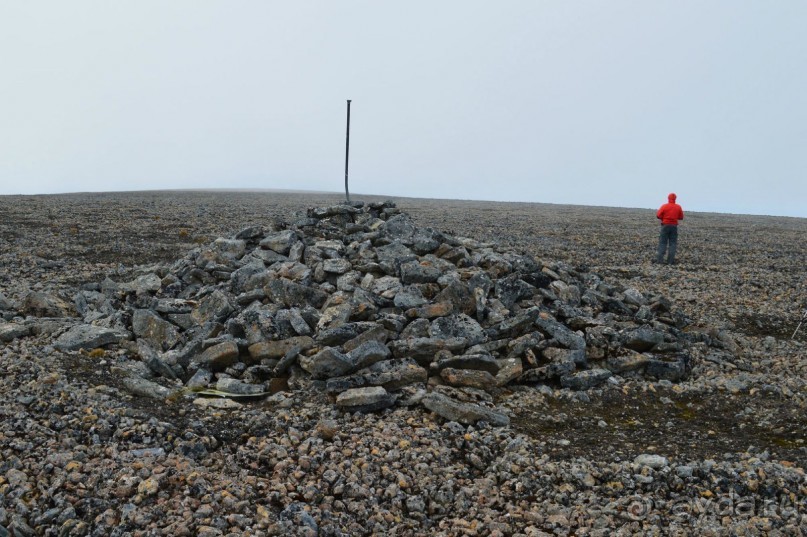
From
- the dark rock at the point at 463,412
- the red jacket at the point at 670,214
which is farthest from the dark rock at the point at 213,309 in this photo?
the red jacket at the point at 670,214

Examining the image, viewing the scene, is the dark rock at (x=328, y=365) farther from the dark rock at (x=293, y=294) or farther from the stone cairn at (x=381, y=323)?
the dark rock at (x=293, y=294)

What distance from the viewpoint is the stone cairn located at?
7.75 m

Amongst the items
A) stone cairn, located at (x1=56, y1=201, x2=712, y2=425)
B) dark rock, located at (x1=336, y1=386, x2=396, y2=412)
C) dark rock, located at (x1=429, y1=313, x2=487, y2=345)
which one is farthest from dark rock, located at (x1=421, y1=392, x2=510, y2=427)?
dark rock, located at (x1=429, y1=313, x2=487, y2=345)

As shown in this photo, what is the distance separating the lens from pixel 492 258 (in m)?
10.8

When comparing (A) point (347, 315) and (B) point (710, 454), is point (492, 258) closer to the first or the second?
(A) point (347, 315)

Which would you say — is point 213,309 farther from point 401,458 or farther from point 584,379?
point 584,379

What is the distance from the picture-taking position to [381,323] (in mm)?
8602

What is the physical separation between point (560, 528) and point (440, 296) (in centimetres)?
471

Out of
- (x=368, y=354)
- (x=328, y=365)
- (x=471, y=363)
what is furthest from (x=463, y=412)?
(x=328, y=365)

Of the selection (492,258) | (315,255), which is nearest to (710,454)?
(492,258)

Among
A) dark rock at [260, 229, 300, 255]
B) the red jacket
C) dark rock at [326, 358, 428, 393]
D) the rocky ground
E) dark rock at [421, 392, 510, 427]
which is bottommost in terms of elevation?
the rocky ground

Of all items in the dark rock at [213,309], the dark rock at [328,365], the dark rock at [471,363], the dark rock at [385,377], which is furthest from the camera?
the dark rock at [213,309]

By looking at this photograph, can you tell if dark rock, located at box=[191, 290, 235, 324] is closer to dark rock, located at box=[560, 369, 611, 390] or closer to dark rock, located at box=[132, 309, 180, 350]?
Result: dark rock, located at box=[132, 309, 180, 350]

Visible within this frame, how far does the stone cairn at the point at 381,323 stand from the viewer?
7.75 m
